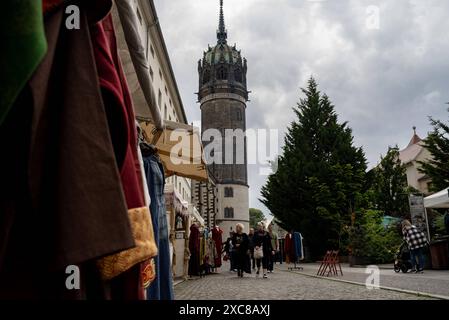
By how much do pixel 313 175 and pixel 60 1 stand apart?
92.1ft

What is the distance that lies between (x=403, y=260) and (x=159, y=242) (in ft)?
41.1

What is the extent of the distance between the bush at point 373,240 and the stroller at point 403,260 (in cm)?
481

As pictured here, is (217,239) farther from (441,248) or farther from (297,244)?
(441,248)

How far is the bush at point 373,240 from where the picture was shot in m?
18.5

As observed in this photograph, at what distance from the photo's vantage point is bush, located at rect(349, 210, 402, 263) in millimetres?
18484

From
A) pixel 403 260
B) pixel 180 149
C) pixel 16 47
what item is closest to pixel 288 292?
pixel 180 149

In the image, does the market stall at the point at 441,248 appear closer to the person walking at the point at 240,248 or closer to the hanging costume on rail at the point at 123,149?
the person walking at the point at 240,248

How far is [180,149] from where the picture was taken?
6309mm

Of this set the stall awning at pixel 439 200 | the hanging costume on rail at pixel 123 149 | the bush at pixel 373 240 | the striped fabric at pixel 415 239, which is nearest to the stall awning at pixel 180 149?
the hanging costume on rail at pixel 123 149

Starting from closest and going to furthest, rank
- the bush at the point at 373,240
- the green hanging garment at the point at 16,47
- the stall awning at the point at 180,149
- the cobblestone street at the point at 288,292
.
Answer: the green hanging garment at the point at 16,47 → the stall awning at the point at 180,149 → the cobblestone street at the point at 288,292 → the bush at the point at 373,240

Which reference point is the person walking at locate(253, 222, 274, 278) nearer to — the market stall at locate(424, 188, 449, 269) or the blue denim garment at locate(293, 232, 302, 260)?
the market stall at locate(424, 188, 449, 269)

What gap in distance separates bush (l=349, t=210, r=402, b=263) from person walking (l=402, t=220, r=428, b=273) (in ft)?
17.1

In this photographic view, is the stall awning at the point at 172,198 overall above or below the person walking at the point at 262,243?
above
